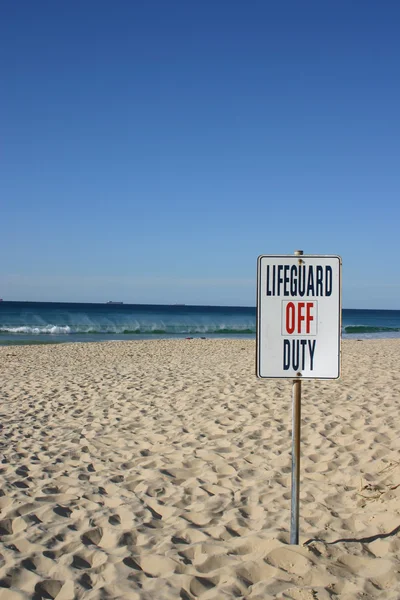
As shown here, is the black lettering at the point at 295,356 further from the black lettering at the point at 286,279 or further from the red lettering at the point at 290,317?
the black lettering at the point at 286,279

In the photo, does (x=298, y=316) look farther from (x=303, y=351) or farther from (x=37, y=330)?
(x=37, y=330)

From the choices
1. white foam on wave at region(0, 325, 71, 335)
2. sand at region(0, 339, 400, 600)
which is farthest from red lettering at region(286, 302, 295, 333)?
white foam on wave at region(0, 325, 71, 335)

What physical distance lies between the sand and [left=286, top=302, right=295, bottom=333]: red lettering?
4.47ft

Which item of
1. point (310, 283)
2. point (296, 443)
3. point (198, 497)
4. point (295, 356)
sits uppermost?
point (310, 283)

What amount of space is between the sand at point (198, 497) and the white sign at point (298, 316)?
116 centimetres

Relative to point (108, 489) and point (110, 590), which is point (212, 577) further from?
point (108, 489)

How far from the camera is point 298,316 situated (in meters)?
2.99

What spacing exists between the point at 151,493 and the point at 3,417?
361cm

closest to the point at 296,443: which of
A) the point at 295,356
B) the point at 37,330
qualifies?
the point at 295,356

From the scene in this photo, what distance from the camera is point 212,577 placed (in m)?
3.03

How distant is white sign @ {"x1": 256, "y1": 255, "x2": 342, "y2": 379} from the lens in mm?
2949

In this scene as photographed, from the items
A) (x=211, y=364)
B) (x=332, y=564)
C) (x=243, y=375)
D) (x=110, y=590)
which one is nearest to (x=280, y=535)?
(x=332, y=564)

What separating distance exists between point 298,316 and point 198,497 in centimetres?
207

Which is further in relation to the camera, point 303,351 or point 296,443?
point 296,443
